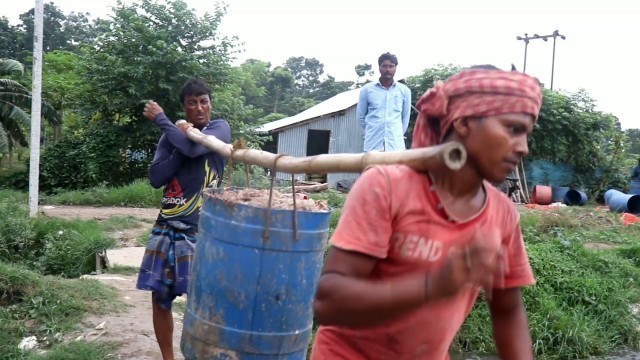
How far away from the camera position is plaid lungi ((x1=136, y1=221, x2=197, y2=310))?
10.7 feet

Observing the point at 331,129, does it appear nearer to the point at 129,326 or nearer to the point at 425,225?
the point at 129,326

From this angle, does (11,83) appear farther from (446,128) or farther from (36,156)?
(446,128)

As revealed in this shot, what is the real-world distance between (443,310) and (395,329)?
0.43ft

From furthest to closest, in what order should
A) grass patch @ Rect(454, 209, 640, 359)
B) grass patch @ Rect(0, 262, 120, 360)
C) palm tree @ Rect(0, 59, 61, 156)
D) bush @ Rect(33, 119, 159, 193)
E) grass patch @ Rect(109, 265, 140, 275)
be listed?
palm tree @ Rect(0, 59, 61, 156)
bush @ Rect(33, 119, 159, 193)
grass patch @ Rect(109, 265, 140, 275)
grass patch @ Rect(454, 209, 640, 359)
grass patch @ Rect(0, 262, 120, 360)

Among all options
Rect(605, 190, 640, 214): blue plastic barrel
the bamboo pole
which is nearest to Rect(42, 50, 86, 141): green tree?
Rect(605, 190, 640, 214): blue plastic barrel

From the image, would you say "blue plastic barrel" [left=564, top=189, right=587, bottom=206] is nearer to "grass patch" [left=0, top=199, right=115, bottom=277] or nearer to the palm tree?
"grass patch" [left=0, top=199, right=115, bottom=277]

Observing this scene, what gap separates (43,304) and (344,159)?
11.1 feet

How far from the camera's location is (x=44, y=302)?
4.37 metres

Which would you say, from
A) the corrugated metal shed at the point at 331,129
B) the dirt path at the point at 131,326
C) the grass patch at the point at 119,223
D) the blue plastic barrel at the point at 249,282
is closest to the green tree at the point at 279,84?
the corrugated metal shed at the point at 331,129

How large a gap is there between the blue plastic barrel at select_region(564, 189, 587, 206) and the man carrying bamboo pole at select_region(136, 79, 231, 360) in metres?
15.7

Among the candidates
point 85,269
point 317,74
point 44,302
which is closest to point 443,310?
point 44,302

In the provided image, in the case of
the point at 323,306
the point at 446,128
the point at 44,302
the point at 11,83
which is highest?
the point at 11,83

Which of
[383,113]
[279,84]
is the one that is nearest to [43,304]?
[383,113]

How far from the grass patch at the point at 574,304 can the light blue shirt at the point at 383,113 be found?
169 cm
